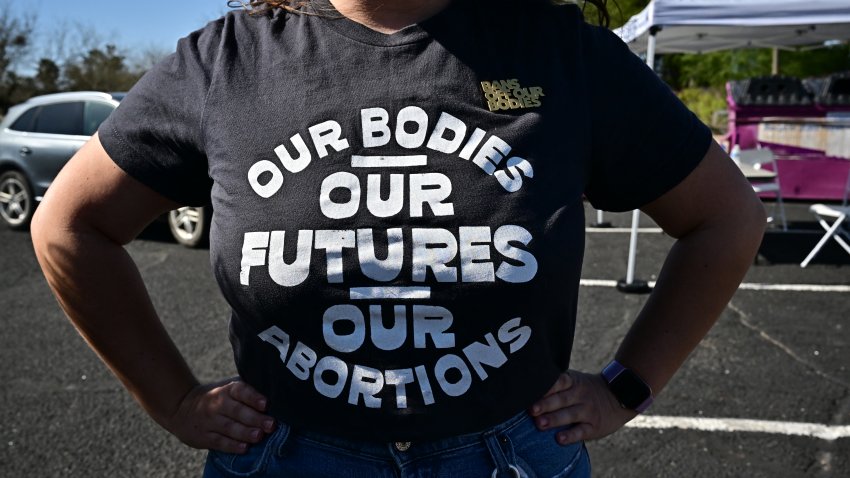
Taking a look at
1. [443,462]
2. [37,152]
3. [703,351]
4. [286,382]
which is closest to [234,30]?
→ [286,382]

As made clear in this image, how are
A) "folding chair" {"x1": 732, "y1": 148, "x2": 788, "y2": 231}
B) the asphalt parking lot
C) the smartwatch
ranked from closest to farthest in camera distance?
the smartwatch → the asphalt parking lot → "folding chair" {"x1": 732, "y1": 148, "x2": 788, "y2": 231}

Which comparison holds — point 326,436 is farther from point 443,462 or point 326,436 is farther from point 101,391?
point 101,391

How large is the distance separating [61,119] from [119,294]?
7.65 metres

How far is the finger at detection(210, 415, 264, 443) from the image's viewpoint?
1.09m

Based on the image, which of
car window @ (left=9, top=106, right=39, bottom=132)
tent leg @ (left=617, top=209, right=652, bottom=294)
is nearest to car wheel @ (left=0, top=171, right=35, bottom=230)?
car window @ (left=9, top=106, right=39, bottom=132)

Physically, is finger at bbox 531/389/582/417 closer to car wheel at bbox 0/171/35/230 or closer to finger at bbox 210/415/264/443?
finger at bbox 210/415/264/443

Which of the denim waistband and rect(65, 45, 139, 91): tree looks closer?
the denim waistband

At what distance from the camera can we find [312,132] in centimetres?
98

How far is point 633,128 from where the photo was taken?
3.40 feet

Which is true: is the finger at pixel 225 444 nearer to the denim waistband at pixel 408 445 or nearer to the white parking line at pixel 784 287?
the denim waistband at pixel 408 445

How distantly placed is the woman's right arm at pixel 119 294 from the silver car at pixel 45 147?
6035 mm

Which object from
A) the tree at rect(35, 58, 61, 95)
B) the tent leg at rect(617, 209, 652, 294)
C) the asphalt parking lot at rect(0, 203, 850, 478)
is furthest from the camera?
the tree at rect(35, 58, 61, 95)

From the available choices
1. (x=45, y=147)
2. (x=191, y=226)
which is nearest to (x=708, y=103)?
(x=191, y=226)

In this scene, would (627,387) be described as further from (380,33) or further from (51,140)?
(51,140)
